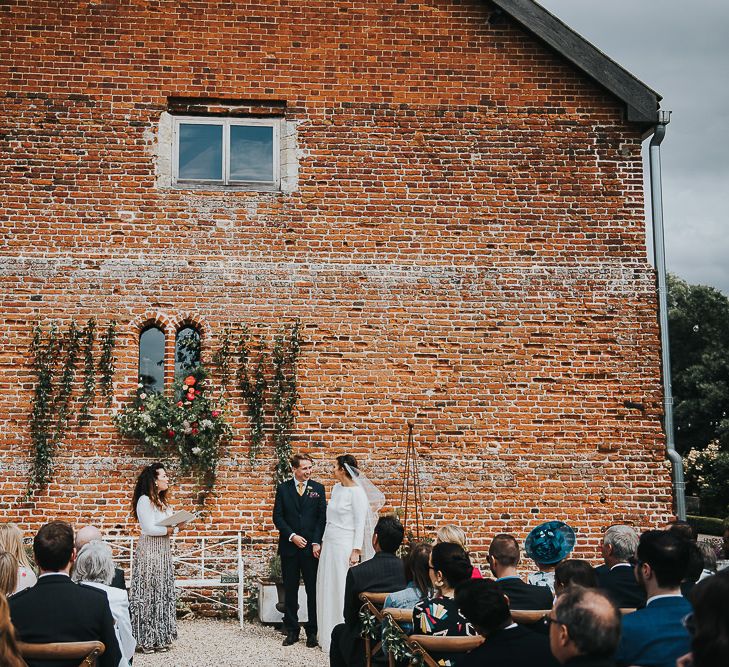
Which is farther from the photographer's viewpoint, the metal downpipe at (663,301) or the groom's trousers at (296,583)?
the metal downpipe at (663,301)

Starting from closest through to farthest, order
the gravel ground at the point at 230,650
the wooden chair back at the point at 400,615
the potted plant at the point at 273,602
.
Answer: the wooden chair back at the point at 400,615, the gravel ground at the point at 230,650, the potted plant at the point at 273,602

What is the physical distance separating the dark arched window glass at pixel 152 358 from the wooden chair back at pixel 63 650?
6623 mm

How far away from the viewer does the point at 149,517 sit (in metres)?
8.46

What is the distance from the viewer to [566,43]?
11.1 meters

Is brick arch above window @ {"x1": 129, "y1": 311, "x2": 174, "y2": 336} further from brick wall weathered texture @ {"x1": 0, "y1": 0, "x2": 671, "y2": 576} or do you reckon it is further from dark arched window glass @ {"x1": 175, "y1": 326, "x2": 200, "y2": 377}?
dark arched window glass @ {"x1": 175, "y1": 326, "x2": 200, "y2": 377}

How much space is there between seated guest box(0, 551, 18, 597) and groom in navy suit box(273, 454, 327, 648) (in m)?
4.54

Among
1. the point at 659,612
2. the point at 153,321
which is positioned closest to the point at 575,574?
the point at 659,612

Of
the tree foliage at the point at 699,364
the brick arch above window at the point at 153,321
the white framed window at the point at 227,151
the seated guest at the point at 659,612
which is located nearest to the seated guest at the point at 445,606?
the seated guest at the point at 659,612

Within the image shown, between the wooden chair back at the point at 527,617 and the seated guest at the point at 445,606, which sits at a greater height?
the seated guest at the point at 445,606

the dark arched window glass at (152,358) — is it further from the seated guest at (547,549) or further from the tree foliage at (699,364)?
the tree foliage at (699,364)

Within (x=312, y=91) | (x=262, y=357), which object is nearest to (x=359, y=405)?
(x=262, y=357)

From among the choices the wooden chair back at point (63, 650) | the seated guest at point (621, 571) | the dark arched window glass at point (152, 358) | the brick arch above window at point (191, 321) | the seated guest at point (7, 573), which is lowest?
the wooden chair back at point (63, 650)

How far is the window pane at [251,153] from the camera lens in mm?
11031

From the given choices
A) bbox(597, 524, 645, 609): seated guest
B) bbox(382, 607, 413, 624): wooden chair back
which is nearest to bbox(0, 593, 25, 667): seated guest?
bbox(382, 607, 413, 624): wooden chair back
